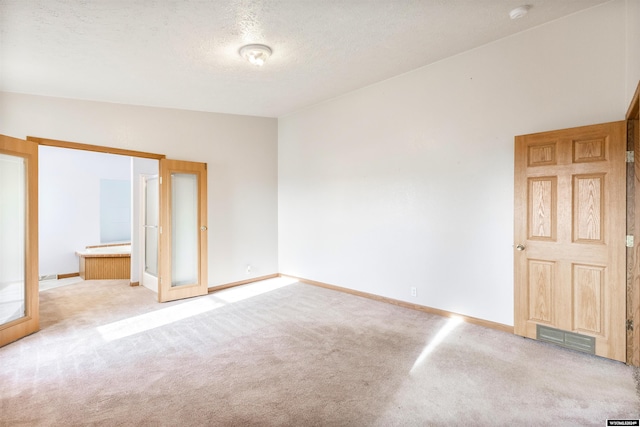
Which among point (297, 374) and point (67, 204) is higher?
point (67, 204)

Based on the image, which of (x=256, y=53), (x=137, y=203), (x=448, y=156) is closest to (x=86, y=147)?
(x=137, y=203)

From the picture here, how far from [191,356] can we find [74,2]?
299cm

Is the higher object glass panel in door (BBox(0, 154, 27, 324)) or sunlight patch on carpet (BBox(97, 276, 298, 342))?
glass panel in door (BBox(0, 154, 27, 324))

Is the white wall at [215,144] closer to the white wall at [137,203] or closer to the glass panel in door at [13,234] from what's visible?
the glass panel in door at [13,234]

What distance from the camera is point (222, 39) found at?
3008 millimetres

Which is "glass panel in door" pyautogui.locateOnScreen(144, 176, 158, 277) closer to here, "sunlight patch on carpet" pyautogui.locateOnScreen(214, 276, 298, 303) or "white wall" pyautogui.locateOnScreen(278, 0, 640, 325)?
"sunlight patch on carpet" pyautogui.locateOnScreen(214, 276, 298, 303)

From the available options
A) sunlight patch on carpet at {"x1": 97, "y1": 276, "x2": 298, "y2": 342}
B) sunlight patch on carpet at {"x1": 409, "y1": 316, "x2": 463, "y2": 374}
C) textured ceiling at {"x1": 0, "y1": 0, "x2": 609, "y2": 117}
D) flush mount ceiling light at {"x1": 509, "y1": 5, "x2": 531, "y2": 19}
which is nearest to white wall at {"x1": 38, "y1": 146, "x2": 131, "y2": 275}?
textured ceiling at {"x1": 0, "y1": 0, "x2": 609, "y2": 117}

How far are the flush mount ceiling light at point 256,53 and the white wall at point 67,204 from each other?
5.15 metres

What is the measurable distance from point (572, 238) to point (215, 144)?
4.82 m

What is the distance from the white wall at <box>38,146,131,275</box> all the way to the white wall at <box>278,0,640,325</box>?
4822mm

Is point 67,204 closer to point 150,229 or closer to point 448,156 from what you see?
point 150,229

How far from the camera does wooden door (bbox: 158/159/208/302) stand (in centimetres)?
456

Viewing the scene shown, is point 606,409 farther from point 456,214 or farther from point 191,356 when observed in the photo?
point 191,356

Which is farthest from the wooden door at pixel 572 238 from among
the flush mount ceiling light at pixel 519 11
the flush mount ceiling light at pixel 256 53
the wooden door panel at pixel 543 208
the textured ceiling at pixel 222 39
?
the flush mount ceiling light at pixel 256 53
